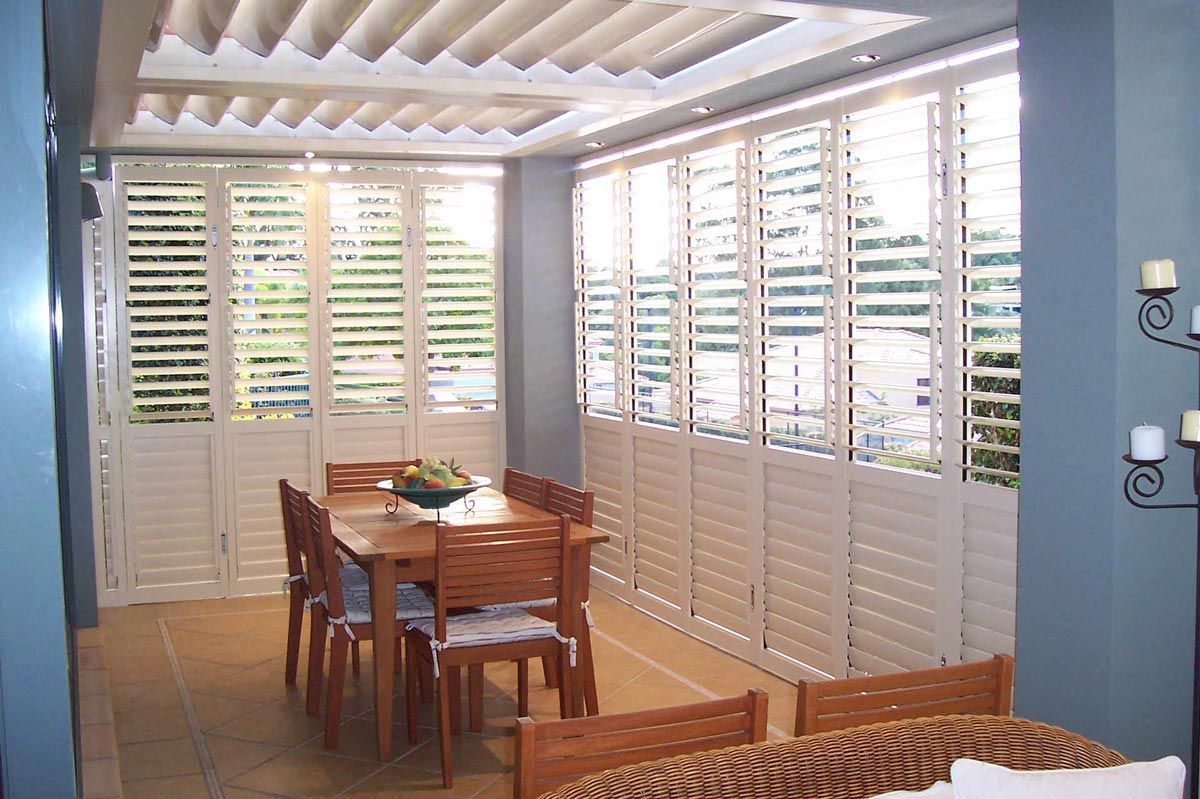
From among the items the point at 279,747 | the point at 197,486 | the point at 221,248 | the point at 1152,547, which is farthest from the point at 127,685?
the point at 1152,547

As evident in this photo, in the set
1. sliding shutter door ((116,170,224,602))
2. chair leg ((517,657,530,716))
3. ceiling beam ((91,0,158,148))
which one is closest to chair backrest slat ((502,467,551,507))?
chair leg ((517,657,530,716))

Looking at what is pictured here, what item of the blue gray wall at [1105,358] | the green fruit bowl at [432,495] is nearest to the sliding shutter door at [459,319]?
the green fruit bowl at [432,495]

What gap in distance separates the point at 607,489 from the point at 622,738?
14.3 ft

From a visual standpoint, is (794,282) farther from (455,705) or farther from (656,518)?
(455,705)

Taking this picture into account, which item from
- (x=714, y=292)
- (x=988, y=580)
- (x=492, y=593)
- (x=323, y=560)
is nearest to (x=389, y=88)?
(x=714, y=292)

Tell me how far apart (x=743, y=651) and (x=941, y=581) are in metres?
1.36

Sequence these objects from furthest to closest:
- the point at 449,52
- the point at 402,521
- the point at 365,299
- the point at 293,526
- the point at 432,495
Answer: the point at 365,299 → the point at 293,526 → the point at 449,52 → the point at 402,521 → the point at 432,495

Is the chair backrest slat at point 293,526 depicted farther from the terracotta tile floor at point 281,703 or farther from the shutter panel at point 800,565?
the shutter panel at point 800,565

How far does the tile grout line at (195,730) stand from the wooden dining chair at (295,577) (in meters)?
0.41

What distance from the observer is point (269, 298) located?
6367 millimetres

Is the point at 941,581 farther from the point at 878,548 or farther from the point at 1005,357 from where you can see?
the point at 1005,357

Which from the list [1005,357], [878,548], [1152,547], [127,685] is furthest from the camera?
[127,685]

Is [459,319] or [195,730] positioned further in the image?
[459,319]

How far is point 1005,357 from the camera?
3719 millimetres
